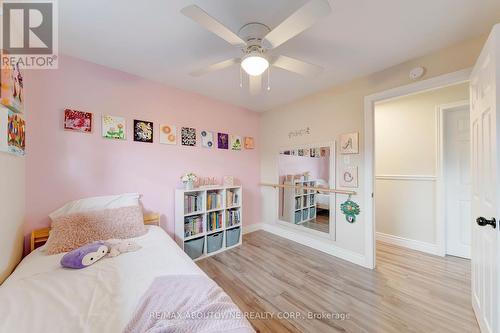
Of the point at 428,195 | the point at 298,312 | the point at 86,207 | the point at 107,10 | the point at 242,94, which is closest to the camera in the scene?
the point at 107,10

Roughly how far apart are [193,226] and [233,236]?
65 centimetres

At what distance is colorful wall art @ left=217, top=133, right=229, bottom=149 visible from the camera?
123 inches

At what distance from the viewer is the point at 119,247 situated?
158 centimetres

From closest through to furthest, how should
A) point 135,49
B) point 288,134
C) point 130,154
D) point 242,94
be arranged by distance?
point 135,49
point 130,154
point 242,94
point 288,134

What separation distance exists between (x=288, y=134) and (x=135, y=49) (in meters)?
2.33

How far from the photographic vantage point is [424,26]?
1.51 meters

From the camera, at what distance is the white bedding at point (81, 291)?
838 mm

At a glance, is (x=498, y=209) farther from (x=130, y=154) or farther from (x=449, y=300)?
(x=130, y=154)

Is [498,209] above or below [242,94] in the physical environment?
below

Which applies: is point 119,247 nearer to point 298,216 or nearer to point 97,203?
point 97,203

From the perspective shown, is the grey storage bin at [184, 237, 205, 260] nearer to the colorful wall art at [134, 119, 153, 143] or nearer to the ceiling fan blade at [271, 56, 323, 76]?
the colorful wall art at [134, 119, 153, 143]

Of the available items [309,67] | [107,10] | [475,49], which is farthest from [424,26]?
[107,10]

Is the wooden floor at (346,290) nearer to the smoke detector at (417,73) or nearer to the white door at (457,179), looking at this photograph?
the white door at (457,179)

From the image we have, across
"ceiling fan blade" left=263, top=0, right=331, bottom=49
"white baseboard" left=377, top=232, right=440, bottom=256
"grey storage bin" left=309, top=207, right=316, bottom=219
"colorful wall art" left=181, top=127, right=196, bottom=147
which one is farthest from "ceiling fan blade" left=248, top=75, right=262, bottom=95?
"white baseboard" left=377, top=232, right=440, bottom=256
